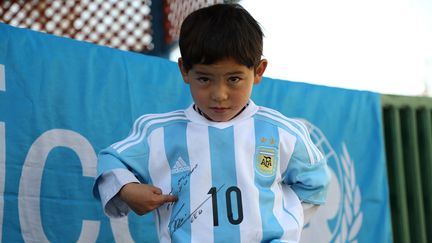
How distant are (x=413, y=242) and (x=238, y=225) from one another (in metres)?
2.31

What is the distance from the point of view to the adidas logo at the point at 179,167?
1.54 metres

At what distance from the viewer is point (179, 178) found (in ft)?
5.03

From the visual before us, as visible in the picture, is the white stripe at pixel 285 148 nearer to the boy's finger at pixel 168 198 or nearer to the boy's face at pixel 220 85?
the boy's face at pixel 220 85

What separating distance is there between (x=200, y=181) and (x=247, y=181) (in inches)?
4.3

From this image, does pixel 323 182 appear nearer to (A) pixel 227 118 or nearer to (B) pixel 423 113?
(A) pixel 227 118

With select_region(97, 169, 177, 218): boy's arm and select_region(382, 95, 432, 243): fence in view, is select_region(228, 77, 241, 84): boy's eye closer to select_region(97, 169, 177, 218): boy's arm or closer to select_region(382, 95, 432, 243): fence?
select_region(97, 169, 177, 218): boy's arm

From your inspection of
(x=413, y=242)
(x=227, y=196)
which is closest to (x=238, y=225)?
(x=227, y=196)

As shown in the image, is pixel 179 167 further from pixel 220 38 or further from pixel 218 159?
pixel 220 38

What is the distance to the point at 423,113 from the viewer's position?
361 cm

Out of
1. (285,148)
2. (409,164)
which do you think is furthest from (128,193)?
(409,164)

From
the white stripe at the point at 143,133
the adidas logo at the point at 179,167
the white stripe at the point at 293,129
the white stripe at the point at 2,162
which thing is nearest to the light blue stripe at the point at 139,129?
the white stripe at the point at 143,133

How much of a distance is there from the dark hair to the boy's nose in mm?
58

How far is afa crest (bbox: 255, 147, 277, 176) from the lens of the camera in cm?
155

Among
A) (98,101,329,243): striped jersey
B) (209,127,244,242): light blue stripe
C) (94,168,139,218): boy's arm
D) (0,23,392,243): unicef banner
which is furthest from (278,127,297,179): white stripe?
(0,23,392,243): unicef banner
